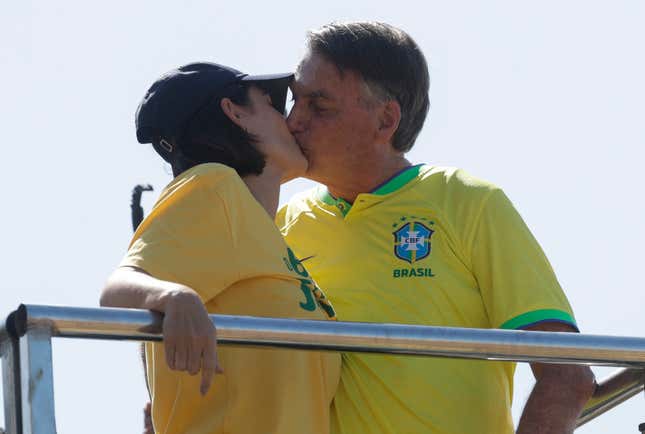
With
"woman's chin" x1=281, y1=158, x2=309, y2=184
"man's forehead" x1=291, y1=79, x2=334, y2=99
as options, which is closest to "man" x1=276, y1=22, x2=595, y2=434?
"man's forehead" x1=291, y1=79, x2=334, y2=99

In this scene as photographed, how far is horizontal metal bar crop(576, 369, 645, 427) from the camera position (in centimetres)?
414

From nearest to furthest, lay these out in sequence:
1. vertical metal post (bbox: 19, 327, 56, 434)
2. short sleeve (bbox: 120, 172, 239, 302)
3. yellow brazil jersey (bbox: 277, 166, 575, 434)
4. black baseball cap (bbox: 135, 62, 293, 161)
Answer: vertical metal post (bbox: 19, 327, 56, 434)
short sleeve (bbox: 120, 172, 239, 302)
yellow brazil jersey (bbox: 277, 166, 575, 434)
black baseball cap (bbox: 135, 62, 293, 161)

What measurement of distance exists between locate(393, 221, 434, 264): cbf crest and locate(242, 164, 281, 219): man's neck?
0.41 metres

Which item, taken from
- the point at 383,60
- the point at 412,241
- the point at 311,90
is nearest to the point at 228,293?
the point at 412,241

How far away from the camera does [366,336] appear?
3.43m

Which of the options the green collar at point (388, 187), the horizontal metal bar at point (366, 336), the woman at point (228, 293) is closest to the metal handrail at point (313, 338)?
the horizontal metal bar at point (366, 336)

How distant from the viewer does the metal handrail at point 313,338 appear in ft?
9.96

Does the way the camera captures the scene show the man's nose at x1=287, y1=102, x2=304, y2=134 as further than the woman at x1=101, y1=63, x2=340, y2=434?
Yes

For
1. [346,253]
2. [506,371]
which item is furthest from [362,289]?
[506,371]

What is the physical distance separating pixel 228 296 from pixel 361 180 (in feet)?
3.86

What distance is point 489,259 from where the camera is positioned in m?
4.31

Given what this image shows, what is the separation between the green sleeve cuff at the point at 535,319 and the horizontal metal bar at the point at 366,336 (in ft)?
1.58

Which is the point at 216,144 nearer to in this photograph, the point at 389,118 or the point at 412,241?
the point at 412,241

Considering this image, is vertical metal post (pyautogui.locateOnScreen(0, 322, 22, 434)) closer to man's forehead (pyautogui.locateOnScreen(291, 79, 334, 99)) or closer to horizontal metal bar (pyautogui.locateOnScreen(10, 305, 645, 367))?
horizontal metal bar (pyautogui.locateOnScreen(10, 305, 645, 367))
